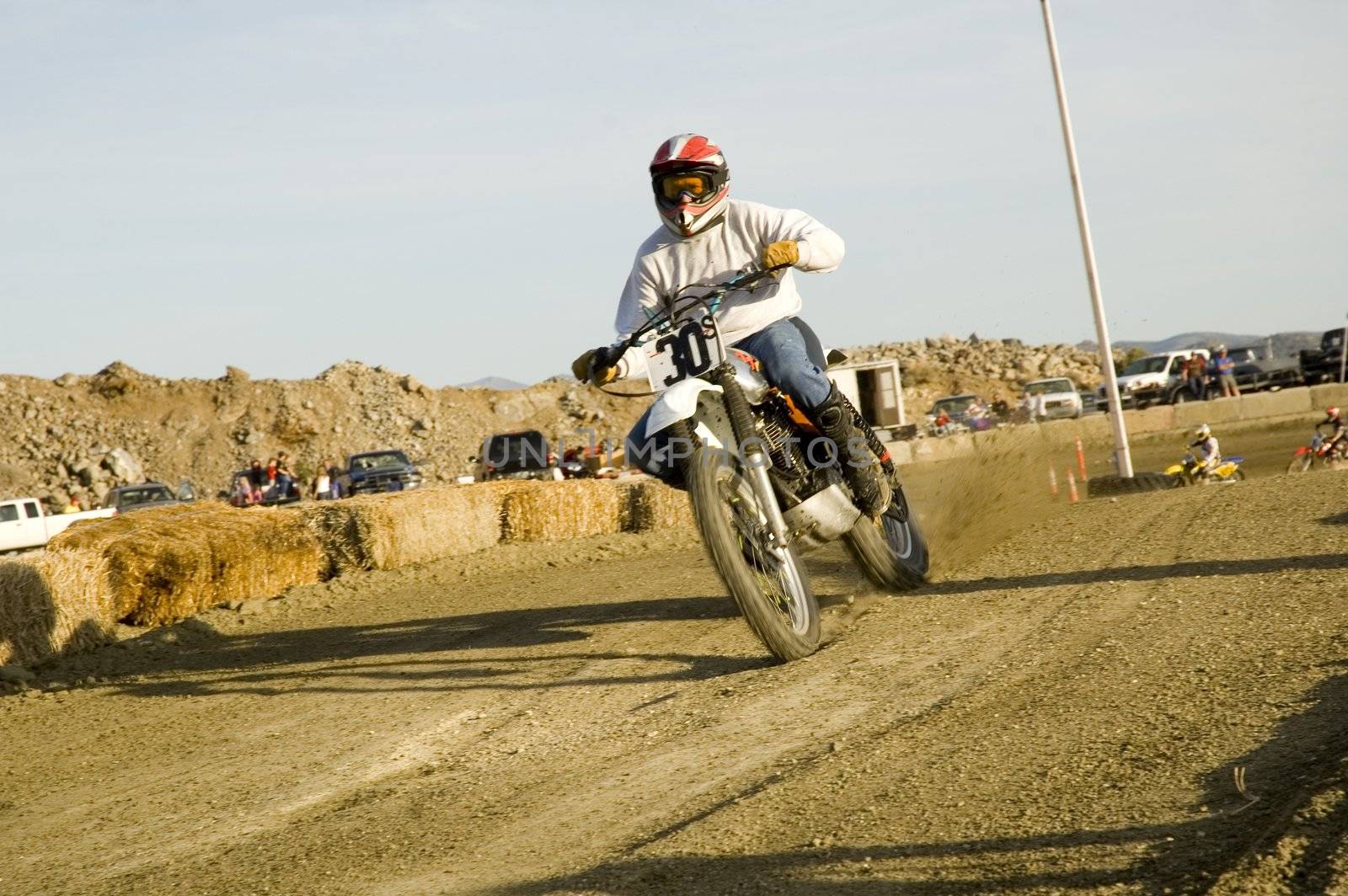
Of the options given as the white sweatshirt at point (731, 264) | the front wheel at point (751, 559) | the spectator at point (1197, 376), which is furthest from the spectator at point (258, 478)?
the front wheel at point (751, 559)

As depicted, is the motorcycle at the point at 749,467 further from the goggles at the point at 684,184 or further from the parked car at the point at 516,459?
the parked car at the point at 516,459

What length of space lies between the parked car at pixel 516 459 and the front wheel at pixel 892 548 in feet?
97.4

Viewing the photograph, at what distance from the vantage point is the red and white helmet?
6.66 metres

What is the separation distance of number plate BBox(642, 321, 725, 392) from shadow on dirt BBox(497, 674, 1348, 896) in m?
3.34

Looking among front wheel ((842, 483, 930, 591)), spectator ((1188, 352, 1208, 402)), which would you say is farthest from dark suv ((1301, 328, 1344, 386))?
front wheel ((842, 483, 930, 591))

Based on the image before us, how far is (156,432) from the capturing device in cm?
6612

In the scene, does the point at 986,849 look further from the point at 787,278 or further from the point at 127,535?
the point at 127,535

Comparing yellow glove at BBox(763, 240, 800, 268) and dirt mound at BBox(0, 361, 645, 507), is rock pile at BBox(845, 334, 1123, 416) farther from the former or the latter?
yellow glove at BBox(763, 240, 800, 268)

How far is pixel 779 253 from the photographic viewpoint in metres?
6.44

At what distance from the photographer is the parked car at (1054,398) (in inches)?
1698

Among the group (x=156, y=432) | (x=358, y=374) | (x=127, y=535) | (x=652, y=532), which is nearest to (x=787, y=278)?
(x=127, y=535)

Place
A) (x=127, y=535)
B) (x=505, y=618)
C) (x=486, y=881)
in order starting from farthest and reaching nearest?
(x=127, y=535) < (x=505, y=618) < (x=486, y=881)

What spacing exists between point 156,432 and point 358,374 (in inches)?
485

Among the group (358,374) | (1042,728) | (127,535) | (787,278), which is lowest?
(1042,728)
